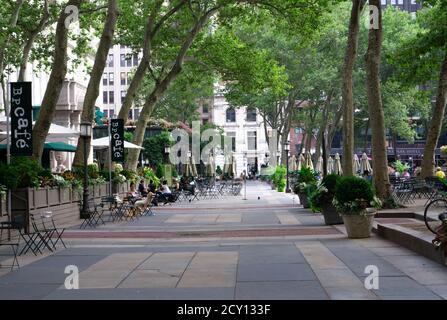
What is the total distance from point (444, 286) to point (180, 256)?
5.30m

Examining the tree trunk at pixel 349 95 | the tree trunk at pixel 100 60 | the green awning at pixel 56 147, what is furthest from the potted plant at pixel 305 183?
the green awning at pixel 56 147

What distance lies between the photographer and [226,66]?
35.2 m

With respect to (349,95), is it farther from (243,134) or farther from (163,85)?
(243,134)

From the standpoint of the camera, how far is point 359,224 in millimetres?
14492

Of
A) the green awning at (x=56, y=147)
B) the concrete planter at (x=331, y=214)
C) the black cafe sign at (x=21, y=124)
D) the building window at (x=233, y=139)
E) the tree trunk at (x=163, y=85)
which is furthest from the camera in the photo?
the building window at (x=233, y=139)

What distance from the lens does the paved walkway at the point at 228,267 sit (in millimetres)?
8398

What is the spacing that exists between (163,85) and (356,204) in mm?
20721

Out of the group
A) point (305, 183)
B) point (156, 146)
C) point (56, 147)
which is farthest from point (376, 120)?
point (156, 146)

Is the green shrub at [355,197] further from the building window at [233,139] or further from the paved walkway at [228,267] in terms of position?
the building window at [233,139]

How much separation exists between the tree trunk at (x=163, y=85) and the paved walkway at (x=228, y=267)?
16.6m

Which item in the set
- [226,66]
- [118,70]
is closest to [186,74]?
[226,66]

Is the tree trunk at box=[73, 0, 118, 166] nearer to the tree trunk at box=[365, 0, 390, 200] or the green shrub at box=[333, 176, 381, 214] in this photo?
the tree trunk at box=[365, 0, 390, 200]
